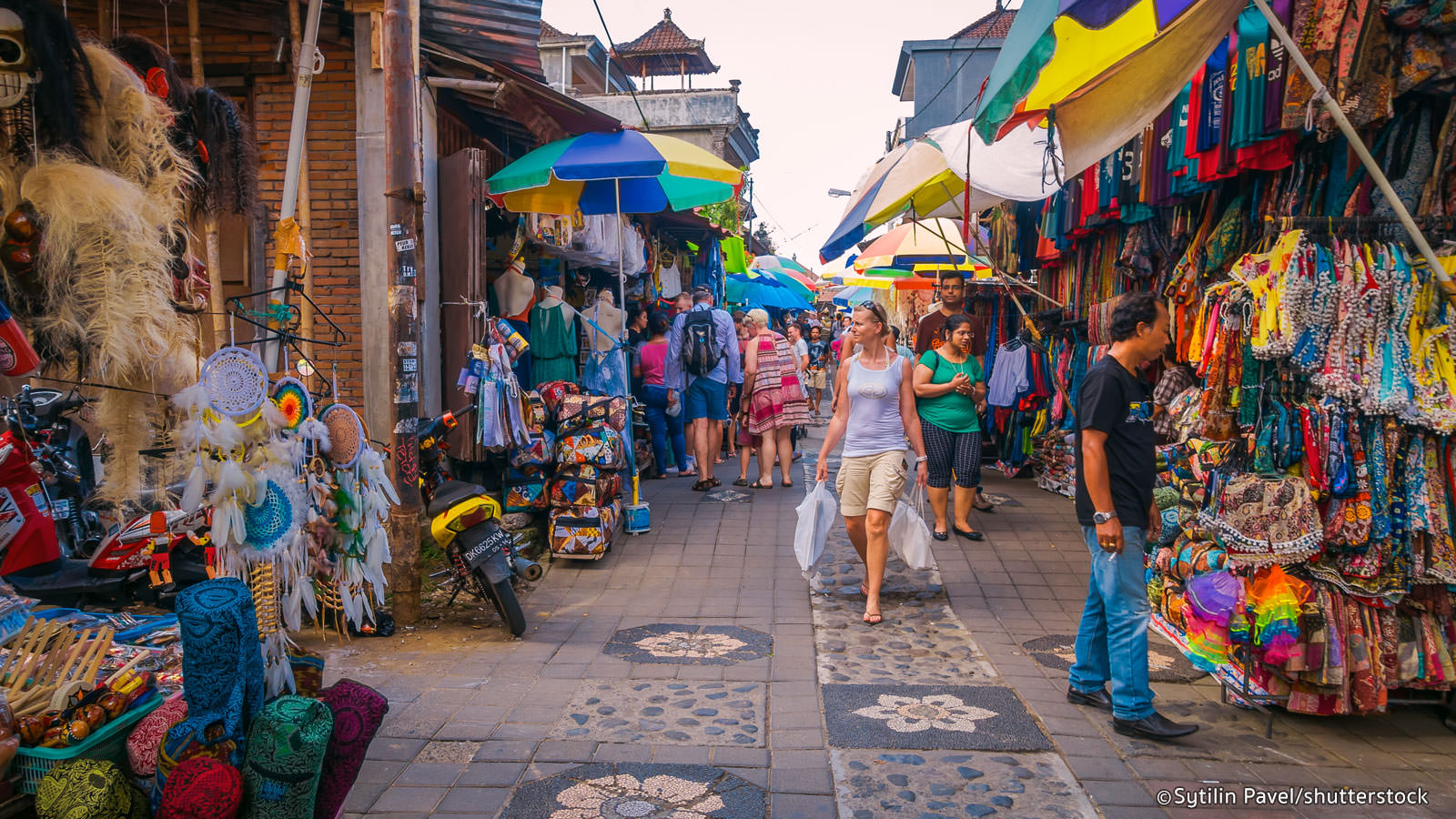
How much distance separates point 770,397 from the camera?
1012cm

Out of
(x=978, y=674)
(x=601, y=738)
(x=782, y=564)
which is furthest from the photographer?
(x=782, y=564)

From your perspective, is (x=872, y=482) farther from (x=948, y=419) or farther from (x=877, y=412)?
(x=948, y=419)

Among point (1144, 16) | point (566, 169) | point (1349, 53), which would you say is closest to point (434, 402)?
point (566, 169)

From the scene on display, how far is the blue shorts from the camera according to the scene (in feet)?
34.5

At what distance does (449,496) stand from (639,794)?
2.77 m

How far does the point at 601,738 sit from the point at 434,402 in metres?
4.50

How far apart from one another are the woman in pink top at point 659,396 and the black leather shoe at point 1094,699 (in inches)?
257

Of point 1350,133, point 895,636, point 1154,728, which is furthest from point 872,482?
point 1350,133

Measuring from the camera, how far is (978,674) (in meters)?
5.05

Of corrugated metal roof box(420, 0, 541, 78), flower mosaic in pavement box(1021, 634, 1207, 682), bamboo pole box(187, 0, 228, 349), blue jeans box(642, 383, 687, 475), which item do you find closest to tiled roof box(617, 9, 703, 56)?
blue jeans box(642, 383, 687, 475)

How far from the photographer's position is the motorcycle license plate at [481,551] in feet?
18.7

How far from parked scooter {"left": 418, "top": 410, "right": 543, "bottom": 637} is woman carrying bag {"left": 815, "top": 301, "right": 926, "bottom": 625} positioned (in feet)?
6.94

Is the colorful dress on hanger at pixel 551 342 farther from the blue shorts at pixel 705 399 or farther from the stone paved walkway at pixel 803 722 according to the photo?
the stone paved walkway at pixel 803 722

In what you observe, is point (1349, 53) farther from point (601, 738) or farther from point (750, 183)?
point (750, 183)
